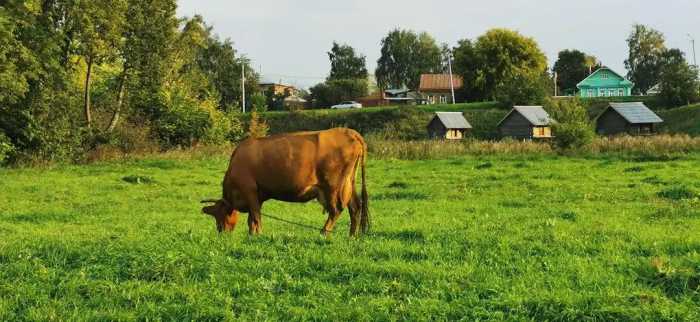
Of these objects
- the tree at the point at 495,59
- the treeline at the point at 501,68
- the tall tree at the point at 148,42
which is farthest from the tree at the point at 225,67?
the tall tree at the point at 148,42

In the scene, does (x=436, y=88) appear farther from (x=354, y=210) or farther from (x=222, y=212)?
(x=354, y=210)

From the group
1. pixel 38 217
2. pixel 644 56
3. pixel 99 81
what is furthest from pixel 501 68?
pixel 38 217

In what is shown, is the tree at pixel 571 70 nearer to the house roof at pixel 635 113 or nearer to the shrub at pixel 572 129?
the house roof at pixel 635 113

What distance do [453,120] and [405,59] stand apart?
61.8 meters

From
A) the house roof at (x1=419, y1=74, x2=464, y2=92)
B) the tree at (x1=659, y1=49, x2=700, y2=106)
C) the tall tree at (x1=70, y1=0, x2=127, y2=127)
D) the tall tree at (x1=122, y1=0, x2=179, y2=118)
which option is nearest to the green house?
the house roof at (x1=419, y1=74, x2=464, y2=92)

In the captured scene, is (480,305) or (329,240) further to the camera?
(329,240)

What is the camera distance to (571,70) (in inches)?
4281

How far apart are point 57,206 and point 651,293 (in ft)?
51.8

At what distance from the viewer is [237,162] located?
1059 centimetres

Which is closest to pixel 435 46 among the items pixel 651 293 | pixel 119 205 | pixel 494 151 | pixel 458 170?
pixel 494 151

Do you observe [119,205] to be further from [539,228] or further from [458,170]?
[458,170]

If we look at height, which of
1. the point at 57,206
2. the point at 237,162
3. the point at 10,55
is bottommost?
the point at 57,206

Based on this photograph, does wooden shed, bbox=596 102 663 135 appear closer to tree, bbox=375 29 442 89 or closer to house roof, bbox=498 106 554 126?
house roof, bbox=498 106 554 126

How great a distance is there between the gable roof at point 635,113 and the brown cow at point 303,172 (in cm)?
5542
